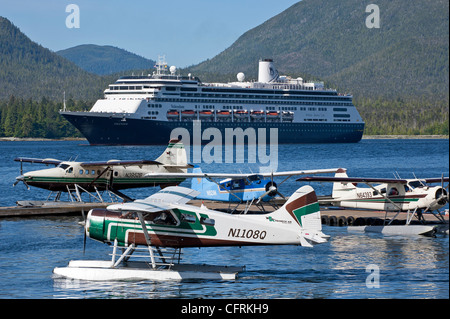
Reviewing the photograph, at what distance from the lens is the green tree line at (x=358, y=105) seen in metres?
135

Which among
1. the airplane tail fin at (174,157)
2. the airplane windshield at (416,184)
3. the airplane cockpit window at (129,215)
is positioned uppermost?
the airplane tail fin at (174,157)

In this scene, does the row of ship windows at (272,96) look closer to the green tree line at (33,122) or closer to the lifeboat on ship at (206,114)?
the lifeboat on ship at (206,114)

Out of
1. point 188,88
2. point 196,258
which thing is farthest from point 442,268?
point 188,88

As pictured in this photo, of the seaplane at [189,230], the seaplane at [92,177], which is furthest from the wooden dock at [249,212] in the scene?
the seaplane at [189,230]

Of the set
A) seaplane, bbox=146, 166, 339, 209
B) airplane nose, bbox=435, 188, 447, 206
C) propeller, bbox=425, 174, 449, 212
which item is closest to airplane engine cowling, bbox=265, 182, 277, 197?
seaplane, bbox=146, 166, 339, 209

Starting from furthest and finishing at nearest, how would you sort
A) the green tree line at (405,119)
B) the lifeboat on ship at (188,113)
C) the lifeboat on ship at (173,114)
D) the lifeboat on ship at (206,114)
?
the green tree line at (405,119)
the lifeboat on ship at (206,114)
the lifeboat on ship at (188,113)
the lifeboat on ship at (173,114)

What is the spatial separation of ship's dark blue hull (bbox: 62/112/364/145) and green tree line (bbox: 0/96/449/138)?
18.4m

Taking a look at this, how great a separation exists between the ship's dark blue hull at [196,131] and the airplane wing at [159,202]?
7735 centimetres

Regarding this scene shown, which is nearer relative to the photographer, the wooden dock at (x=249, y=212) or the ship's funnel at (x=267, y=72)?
the wooden dock at (x=249, y=212)

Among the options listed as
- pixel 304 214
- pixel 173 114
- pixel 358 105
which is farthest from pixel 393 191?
pixel 358 105

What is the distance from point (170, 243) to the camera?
15.6 meters

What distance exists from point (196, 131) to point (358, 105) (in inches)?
3402
